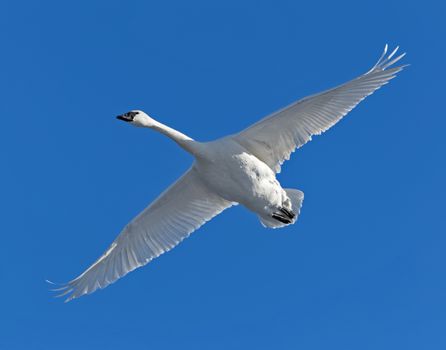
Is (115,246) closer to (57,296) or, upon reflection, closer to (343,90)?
(57,296)

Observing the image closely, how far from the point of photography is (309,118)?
21.5 meters

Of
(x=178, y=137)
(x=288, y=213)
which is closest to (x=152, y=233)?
(x=178, y=137)

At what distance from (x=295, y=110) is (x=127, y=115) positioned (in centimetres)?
389

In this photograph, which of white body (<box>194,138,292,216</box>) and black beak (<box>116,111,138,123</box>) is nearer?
white body (<box>194,138,292,216</box>)

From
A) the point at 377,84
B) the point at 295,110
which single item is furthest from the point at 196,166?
the point at 377,84

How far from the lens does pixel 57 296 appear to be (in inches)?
890

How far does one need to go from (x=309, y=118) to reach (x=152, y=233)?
16.1 ft

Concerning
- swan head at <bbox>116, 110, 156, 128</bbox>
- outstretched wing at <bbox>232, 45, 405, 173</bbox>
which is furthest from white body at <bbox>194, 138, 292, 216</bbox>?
swan head at <bbox>116, 110, 156, 128</bbox>

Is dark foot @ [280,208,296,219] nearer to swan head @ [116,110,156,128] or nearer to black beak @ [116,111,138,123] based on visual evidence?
swan head @ [116,110,156,128]

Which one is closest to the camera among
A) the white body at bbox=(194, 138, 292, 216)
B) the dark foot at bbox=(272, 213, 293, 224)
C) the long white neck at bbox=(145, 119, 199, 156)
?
the white body at bbox=(194, 138, 292, 216)

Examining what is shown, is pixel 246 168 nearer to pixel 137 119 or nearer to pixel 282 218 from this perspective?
pixel 282 218

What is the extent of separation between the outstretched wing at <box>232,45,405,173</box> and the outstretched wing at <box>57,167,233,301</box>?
2.05 metres

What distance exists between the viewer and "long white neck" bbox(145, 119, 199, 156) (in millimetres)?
21094

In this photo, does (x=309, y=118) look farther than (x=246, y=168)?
Yes
